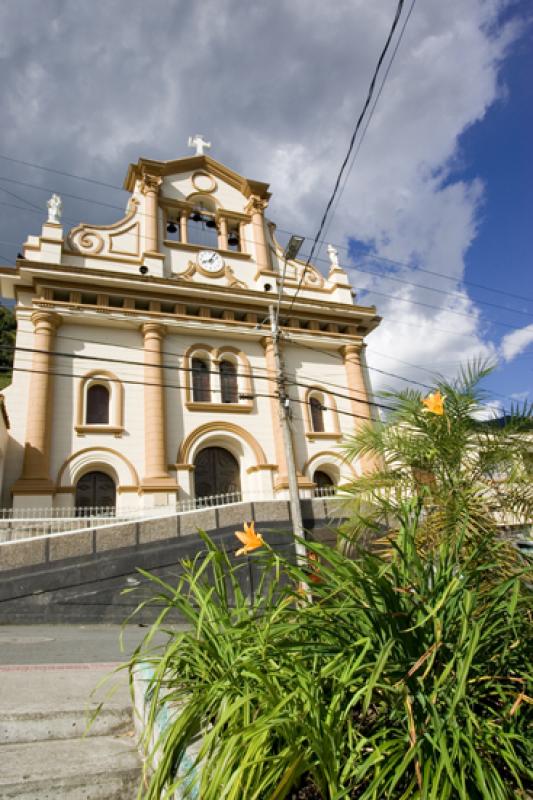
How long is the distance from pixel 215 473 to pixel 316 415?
5249mm

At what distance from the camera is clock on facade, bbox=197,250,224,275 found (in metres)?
20.1

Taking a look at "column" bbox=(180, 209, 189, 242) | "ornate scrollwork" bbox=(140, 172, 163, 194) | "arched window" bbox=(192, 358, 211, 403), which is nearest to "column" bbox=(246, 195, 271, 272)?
"column" bbox=(180, 209, 189, 242)

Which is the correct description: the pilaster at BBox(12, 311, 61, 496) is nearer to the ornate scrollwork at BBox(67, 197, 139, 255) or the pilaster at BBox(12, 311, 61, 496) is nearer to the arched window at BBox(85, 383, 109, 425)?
the arched window at BBox(85, 383, 109, 425)

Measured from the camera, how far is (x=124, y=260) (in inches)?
736

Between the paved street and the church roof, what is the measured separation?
724 inches

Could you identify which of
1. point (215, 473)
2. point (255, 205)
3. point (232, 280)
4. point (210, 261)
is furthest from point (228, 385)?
point (255, 205)

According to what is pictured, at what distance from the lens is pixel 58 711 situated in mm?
2932

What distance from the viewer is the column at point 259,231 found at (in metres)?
21.2

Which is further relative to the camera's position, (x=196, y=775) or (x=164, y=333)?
(x=164, y=333)

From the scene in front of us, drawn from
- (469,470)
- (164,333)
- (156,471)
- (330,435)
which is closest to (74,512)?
(156,471)

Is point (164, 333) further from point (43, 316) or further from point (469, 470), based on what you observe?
point (469, 470)

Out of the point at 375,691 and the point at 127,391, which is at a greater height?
the point at 127,391

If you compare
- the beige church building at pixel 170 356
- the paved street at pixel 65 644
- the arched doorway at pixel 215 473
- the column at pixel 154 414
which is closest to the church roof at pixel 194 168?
the beige church building at pixel 170 356

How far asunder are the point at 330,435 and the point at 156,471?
7300 mm
